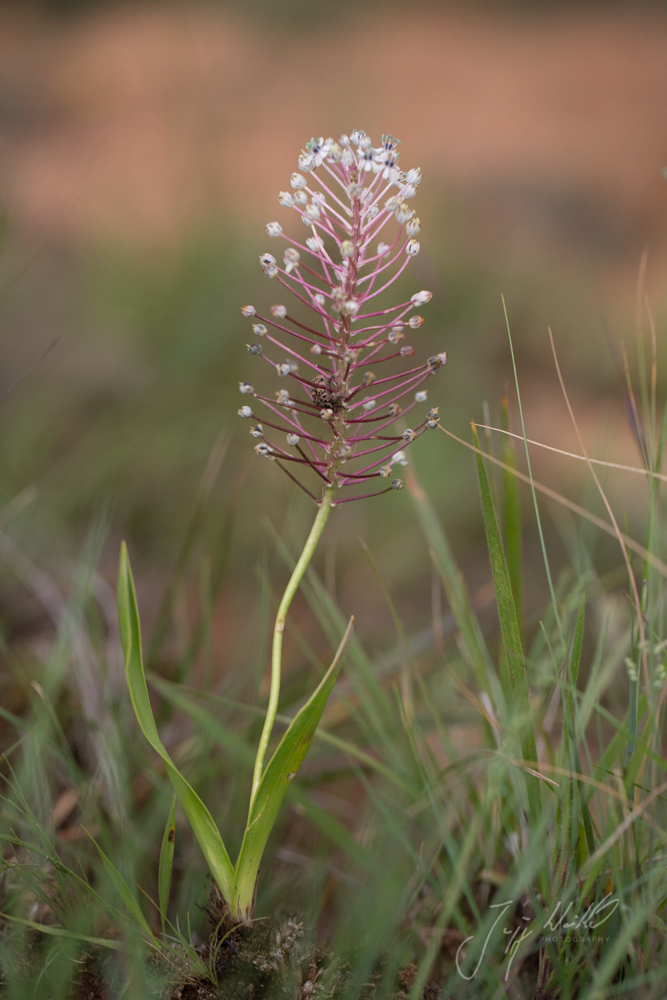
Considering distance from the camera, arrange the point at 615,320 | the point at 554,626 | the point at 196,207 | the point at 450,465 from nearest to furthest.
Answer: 1. the point at 554,626
2. the point at 450,465
3. the point at 196,207
4. the point at 615,320

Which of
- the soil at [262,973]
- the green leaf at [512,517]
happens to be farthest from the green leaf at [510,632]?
the soil at [262,973]

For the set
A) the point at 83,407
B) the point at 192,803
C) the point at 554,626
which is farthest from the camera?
the point at 83,407

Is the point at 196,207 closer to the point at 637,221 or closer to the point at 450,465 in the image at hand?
the point at 450,465

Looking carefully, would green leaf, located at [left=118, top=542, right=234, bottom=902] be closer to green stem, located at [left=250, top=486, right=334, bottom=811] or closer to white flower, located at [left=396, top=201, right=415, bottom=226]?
green stem, located at [left=250, top=486, right=334, bottom=811]

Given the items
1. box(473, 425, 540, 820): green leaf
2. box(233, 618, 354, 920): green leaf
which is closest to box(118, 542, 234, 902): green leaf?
box(233, 618, 354, 920): green leaf

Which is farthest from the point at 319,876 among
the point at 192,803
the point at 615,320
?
the point at 615,320

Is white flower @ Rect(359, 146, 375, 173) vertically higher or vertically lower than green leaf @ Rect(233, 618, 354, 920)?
higher

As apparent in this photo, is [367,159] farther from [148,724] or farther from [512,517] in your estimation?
[148,724]
